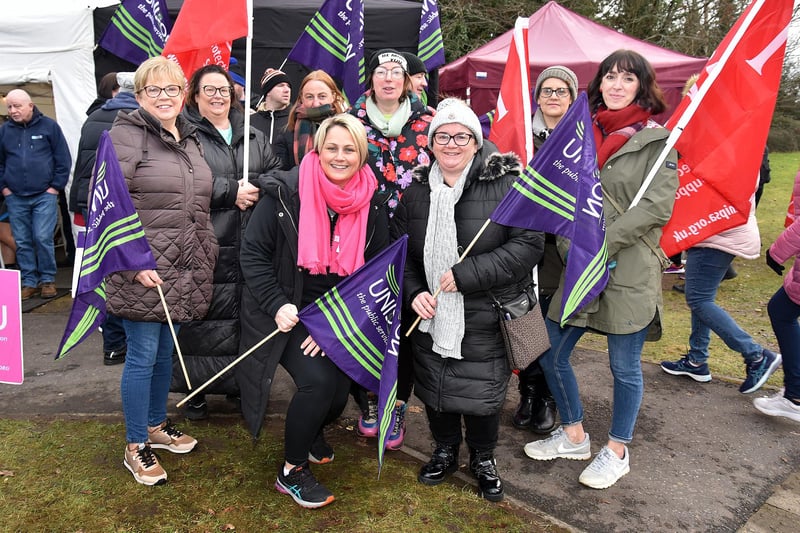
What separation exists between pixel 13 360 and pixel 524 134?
11.0 feet

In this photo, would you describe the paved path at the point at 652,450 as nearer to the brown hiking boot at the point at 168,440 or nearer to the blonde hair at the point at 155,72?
the brown hiking boot at the point at 168,440

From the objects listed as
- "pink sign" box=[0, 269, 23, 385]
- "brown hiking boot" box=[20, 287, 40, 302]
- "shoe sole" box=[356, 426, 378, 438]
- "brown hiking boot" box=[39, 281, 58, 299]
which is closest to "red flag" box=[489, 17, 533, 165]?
"shoe sole" box=[356, 426, 378, 438]

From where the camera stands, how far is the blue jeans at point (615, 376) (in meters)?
3.31

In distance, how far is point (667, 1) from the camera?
15992 millimetres

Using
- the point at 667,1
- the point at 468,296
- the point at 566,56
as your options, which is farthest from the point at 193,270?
the point at 667,1

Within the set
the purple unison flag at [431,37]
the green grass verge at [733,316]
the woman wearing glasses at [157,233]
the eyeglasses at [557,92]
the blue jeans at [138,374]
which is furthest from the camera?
the purple unison flag at [431,37]

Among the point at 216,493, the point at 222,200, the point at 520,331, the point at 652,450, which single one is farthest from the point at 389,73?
the point at 652,450

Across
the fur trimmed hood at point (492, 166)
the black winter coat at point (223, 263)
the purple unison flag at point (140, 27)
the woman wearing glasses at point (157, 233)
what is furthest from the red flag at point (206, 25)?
the fur trimmed hood at point (492, 166)

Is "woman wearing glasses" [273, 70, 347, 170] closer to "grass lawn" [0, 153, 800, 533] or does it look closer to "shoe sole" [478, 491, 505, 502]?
"grass lawn" [0, 153, 800, 533]

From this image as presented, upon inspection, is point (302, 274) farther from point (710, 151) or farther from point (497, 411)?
point (710, 151)

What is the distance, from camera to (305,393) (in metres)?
3.07

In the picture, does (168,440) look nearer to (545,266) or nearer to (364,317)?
(364,317)

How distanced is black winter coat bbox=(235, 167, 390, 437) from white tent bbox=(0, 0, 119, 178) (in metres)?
5.31

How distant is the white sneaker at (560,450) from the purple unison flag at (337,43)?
2.89 meters
